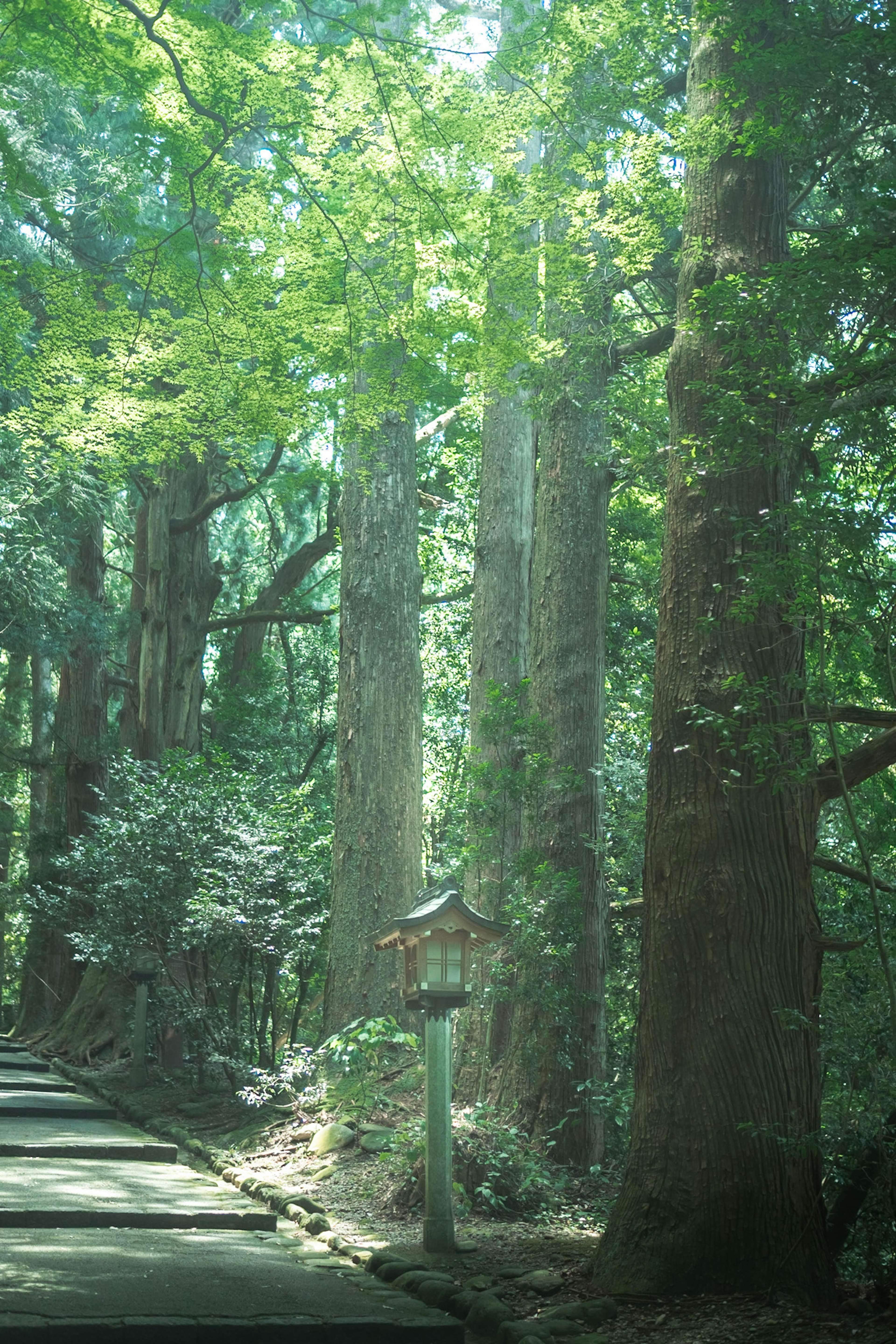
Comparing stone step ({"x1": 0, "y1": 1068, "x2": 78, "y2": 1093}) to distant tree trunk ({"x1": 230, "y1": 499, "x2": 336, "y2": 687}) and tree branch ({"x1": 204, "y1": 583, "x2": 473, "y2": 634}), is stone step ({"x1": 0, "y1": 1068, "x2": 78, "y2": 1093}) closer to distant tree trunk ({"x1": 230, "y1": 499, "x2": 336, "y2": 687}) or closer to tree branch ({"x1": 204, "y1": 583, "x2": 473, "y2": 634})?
tree branch ({"x1": 204, "y1": 583, "x2": 473, "y2": 634})

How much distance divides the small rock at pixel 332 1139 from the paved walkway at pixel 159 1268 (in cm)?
73

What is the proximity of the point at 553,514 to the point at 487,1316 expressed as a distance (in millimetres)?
6781

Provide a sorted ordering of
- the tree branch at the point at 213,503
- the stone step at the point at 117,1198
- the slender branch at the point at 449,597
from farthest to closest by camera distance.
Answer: the tree branch at the point at 213,503, the slender branch at the point at 449,597, the stone step at the point at 117,1198

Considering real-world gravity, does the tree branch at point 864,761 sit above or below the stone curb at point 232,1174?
above

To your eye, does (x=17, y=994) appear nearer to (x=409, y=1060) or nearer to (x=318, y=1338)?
(x=409, y=1060)

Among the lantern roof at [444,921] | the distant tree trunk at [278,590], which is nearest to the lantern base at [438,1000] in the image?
the lantern roof at [444,921]

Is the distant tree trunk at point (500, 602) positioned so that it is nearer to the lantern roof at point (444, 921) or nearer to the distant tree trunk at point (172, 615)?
the lantern roof at point (444, 921)

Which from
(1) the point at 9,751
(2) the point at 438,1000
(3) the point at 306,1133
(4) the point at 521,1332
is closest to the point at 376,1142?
(3) the point at 306,1133

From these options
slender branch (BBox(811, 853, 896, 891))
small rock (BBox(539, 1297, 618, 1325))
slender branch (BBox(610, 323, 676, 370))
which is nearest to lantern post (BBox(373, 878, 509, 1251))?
small rock (BBox(539, 1297, 618, 1325))

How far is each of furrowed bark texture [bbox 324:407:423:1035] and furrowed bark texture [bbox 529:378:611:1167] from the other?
1.42 meters

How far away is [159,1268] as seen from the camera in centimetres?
528

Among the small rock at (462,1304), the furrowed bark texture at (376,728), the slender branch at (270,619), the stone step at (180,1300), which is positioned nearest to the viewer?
the stone step at (180,1300)

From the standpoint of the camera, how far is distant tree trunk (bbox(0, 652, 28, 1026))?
20469 mm

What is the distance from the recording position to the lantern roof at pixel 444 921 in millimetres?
6477
